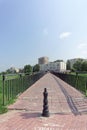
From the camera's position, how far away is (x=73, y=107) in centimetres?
861

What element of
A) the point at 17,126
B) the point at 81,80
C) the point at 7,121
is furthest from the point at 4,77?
the point at 81,80

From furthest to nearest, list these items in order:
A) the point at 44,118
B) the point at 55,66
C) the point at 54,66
→ the point at 54,66
the point at 55,66
the point at 44,118

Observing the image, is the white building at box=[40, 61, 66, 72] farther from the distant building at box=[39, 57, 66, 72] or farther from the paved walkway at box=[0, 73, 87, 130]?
the paved walkway at box=[0, 73, 87, 130]

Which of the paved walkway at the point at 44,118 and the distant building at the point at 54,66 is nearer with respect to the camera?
the paved walkway at the point at 44,118

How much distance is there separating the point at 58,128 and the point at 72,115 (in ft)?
5.10

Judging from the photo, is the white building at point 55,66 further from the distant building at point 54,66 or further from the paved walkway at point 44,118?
the paved walkway at point 44,118

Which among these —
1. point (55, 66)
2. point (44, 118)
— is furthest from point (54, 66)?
point (44, 118)

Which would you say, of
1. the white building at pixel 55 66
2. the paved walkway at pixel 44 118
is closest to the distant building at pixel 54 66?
the white building at pixel 55 66

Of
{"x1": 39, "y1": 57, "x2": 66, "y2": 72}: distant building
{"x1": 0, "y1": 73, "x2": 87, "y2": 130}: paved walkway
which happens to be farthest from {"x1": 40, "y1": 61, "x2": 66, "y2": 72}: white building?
{"x1": 0, "y1": 73, "x2": 87, "y2": 130}: paved walkway

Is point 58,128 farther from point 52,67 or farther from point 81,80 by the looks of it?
point 52,67

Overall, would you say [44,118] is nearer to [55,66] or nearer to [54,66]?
[55,66]

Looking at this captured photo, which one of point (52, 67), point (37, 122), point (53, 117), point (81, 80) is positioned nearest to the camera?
point (37, 122)

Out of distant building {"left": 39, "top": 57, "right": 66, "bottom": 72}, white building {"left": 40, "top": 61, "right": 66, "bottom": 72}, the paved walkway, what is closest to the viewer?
the paved walkway

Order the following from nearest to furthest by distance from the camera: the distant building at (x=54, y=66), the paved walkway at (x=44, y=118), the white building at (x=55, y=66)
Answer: the paved walkway at (x=44, y=118) → the white building at (x=55, y=66) → the distant building at (x=54, y=66)
